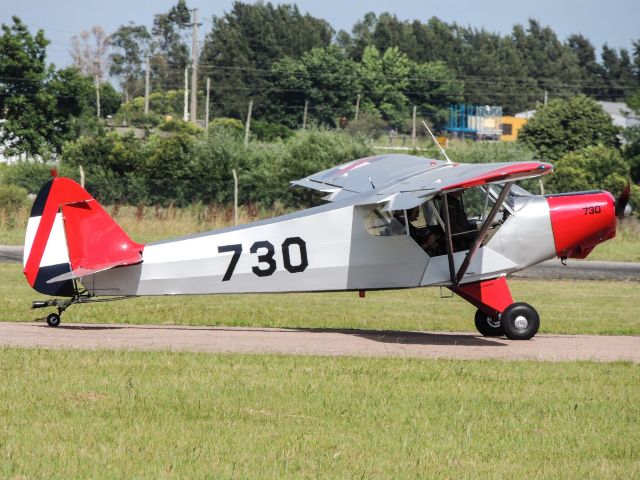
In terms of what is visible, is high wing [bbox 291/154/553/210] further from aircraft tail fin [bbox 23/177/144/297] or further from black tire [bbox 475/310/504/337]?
aircraft tail fin [bbox 23/177/144/297]

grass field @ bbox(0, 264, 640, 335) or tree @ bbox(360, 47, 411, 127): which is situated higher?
tree @ bbox(360, 47, 411, 127)

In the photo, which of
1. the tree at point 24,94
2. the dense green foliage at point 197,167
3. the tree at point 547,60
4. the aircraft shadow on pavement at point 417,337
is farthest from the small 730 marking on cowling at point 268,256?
the tree at point 547,60

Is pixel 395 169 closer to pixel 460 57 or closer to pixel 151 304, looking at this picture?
pixel 151 304

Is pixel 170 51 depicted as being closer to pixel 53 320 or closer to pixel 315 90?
pixel 315 90

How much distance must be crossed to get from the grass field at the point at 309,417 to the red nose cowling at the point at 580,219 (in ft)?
8.22

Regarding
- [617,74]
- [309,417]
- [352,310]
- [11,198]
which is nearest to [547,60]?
[617,74]

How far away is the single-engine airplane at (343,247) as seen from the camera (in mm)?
13945

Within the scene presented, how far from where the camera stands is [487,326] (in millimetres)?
15391

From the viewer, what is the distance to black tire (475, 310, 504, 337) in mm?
15312

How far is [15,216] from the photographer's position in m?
35.2

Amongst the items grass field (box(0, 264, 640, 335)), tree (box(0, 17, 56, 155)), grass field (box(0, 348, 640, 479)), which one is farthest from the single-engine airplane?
tree (box(0, 17, 56, 155))

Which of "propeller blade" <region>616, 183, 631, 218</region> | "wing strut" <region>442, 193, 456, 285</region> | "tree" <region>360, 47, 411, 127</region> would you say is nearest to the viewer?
"wing strut" <region>442, 193, 456, 285</region>

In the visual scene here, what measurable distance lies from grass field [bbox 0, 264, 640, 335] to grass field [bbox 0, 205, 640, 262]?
9156mm

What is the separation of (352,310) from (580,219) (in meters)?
5.82
